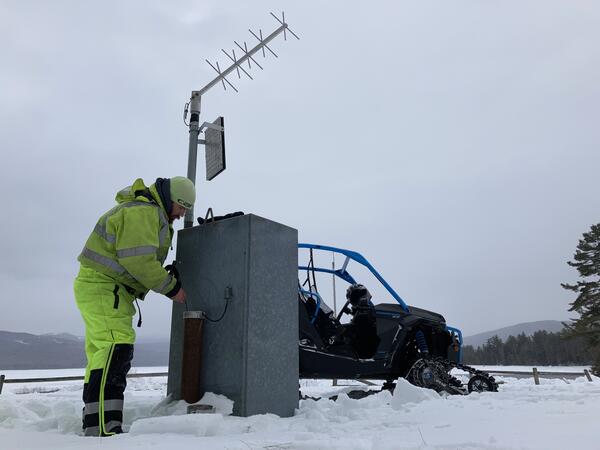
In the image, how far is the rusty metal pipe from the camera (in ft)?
11.9

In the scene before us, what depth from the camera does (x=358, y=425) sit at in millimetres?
2826

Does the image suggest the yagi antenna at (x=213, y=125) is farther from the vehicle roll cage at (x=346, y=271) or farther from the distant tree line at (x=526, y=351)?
the distant tree line at (x=526, y=351)

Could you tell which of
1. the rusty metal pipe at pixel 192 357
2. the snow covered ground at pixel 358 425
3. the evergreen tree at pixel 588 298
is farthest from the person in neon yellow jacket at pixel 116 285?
the evergreen tree at pixel 588 298

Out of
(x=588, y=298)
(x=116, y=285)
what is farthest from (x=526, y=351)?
(x=116, y=285)

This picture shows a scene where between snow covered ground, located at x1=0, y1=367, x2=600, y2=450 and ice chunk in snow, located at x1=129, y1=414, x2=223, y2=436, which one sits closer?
snow covered ground, located at x1=0, y1=367, x2=600, y2=450

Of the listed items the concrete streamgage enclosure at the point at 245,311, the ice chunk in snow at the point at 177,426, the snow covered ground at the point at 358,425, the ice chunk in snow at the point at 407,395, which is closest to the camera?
the snow covered ground at the point at 358,425

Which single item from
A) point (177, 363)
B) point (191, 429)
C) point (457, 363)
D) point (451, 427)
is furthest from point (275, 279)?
point (457, 363)

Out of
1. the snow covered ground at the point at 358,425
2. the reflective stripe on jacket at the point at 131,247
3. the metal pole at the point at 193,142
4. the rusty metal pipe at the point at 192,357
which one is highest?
the metal pole at the point at 193,142

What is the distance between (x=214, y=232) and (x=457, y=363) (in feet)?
13.2

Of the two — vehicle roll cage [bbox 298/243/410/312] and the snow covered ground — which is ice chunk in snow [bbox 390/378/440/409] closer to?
the snow covered ground

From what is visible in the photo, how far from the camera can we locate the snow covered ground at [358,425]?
7.06 ft

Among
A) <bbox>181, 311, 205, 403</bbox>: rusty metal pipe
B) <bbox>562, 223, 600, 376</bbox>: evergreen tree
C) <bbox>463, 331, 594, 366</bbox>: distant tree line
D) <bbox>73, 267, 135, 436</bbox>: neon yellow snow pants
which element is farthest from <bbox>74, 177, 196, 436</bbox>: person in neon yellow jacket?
<bbox>463, 331, 594, 366</bbox>: distant tree line

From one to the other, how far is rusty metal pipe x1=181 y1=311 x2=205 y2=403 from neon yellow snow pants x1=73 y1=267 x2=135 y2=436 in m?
0.45

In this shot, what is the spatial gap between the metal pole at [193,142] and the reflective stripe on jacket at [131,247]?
1.13 m
